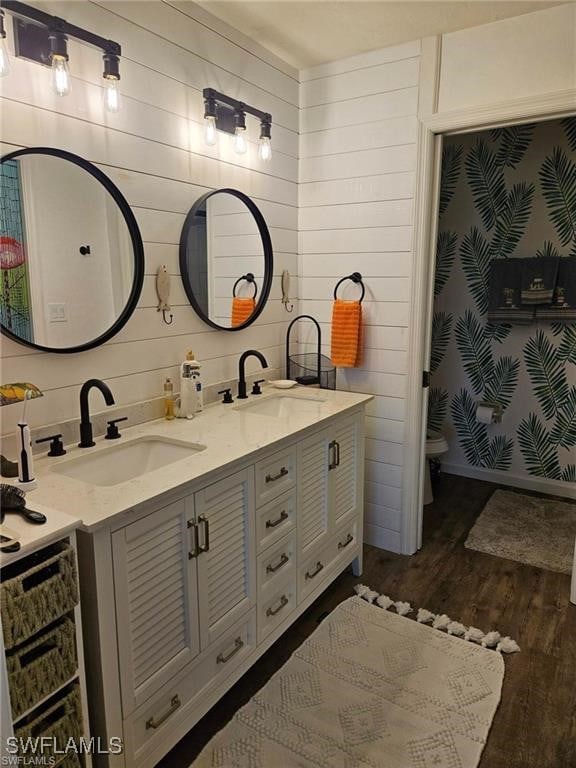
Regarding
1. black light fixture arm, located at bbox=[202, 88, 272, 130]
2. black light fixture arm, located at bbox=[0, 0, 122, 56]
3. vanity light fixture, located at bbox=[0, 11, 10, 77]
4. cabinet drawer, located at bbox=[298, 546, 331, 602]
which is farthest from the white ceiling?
cabinet drawer, located at bbox=[298, 546, 331, 602]

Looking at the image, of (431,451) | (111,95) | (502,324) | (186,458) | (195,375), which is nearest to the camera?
(186,458)

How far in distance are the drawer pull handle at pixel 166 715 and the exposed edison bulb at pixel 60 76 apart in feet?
A: 5.98

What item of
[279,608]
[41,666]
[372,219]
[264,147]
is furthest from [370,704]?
[264,147]

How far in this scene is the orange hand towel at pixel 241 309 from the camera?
2.46 metres

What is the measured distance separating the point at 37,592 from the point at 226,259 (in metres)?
1.66

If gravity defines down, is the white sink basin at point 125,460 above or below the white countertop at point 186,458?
below

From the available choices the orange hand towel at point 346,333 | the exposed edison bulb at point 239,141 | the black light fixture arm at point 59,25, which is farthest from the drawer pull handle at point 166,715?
the exposed edison bulb at point 239,141

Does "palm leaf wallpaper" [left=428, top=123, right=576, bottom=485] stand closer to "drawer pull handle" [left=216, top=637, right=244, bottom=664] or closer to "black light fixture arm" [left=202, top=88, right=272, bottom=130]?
"black light fixture arm" [left=202, top=88, right=272, bottom=130]

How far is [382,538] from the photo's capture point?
9.37 ft

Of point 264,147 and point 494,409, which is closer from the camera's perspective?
point 264,147

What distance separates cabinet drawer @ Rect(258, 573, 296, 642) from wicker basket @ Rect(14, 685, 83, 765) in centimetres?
75

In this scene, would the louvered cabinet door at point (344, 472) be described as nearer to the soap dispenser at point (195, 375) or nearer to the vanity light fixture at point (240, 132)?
the soap dispenser at point (195, 375)

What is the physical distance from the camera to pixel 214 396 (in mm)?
2365

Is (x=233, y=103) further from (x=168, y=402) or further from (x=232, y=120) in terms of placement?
(x=168, y=402)
